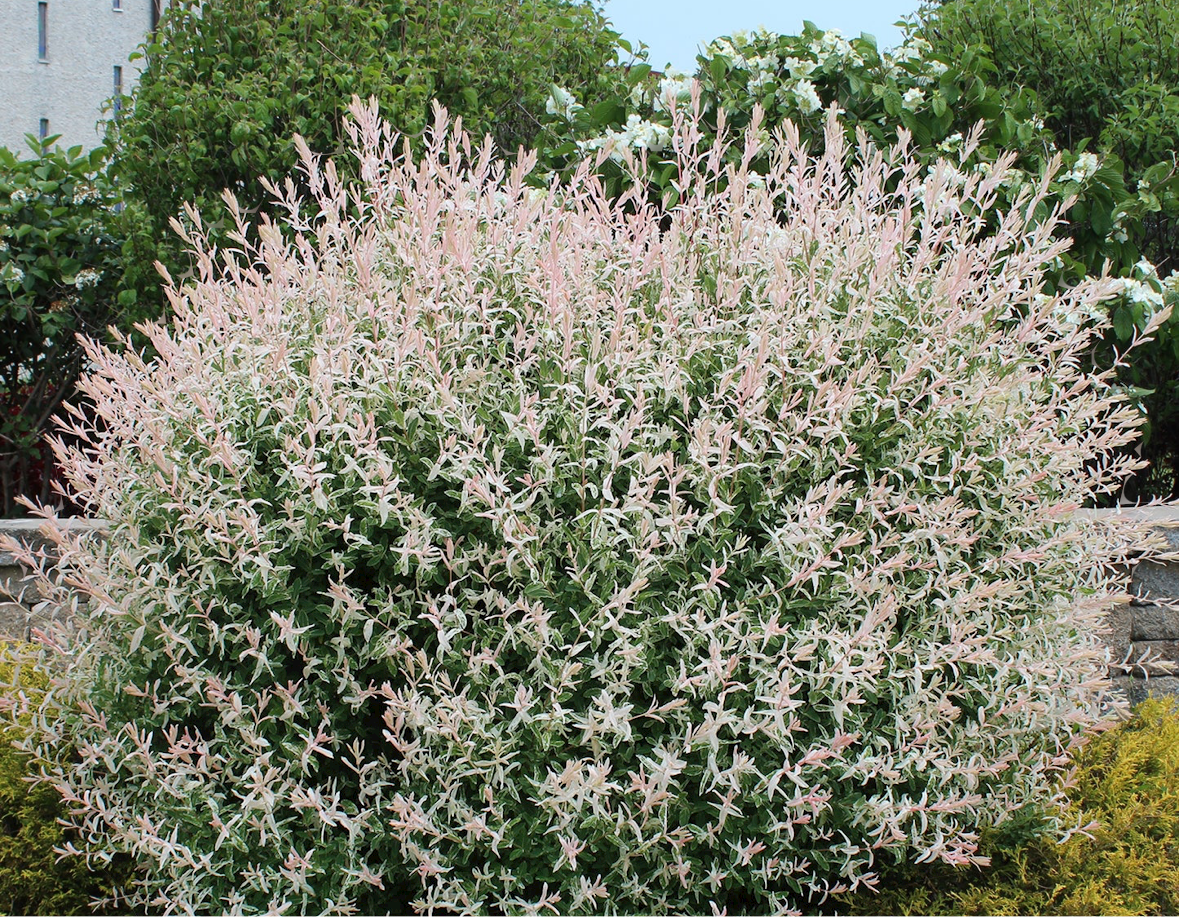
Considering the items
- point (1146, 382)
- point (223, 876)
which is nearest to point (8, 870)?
point (223, 876)

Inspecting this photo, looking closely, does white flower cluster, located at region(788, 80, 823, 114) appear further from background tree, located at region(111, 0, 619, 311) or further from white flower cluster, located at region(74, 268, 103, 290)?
white flower cluster, located at region(74, 268, 103, 290)

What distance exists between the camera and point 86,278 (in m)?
6.23

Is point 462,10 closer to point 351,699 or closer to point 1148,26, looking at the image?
point 1148,26

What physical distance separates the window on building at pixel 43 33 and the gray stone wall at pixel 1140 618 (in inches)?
1437

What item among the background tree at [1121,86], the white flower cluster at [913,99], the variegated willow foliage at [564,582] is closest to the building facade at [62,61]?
the background tree at [1121,86]

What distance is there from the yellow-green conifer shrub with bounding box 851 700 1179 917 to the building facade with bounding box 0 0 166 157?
120 ft

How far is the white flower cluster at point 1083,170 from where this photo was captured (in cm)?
484

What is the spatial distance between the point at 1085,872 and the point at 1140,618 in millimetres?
1830

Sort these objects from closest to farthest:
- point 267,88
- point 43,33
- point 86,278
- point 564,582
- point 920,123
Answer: point 564,582 < point 920,123 < point 267,88 < point 86,278 < point 43,33

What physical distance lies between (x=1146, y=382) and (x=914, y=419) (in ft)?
10.6

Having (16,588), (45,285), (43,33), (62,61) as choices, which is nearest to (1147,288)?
(16,588)

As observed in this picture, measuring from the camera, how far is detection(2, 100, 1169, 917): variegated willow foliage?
241cm

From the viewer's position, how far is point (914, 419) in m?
2.85

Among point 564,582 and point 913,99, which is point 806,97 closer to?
point 913,99
